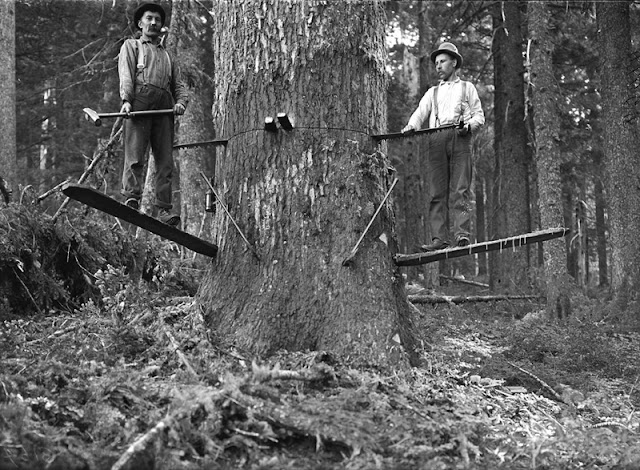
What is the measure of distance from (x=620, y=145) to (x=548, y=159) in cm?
232

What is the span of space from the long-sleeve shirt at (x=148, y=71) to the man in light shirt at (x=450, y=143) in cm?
247

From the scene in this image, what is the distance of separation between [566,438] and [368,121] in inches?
115

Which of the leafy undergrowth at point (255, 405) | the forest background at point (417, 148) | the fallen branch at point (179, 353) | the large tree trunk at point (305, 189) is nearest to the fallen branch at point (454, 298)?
the forest background at point (417, 148)

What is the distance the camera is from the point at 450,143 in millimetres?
6781

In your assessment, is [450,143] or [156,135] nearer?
[156,135]

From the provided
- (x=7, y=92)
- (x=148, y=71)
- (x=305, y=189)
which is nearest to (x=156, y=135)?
(x=148, y=71)

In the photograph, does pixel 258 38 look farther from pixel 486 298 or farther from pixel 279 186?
pixel 486 298

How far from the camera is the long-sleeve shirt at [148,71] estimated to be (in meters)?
5.95

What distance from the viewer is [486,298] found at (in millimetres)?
12164

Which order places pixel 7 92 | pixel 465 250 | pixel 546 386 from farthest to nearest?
pixel 7 92
pixel 465 250
pixel 546 386

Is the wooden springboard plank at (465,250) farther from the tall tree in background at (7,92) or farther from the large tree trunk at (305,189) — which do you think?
the tall tree in background at (7,92)

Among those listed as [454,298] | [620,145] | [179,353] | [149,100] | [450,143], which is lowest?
[454,298]

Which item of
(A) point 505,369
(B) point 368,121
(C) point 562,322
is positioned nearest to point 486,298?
(C) point 562,322

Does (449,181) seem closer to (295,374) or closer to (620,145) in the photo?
(295,374)
